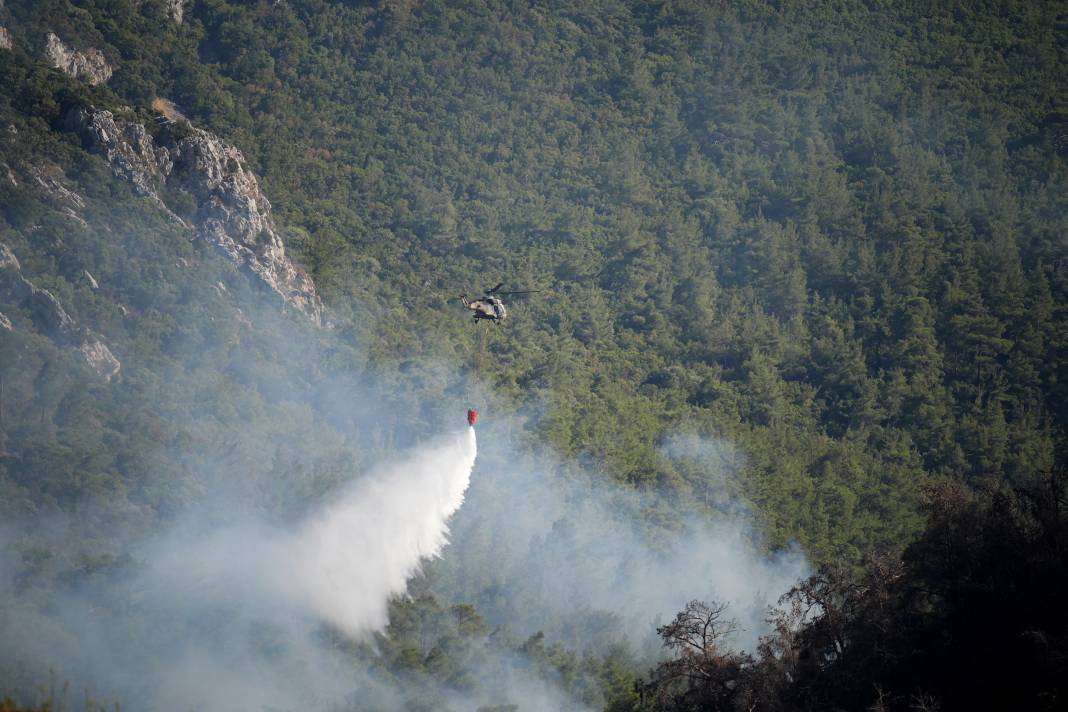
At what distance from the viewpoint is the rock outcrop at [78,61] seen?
3214 inches

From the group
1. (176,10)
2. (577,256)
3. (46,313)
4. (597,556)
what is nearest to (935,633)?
(597,556)

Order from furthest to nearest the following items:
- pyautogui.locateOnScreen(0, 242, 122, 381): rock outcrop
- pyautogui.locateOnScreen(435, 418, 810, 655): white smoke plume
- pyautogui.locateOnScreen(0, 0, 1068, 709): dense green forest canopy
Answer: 1. pyautogui.locateOnScreen(0, 0, 1068, 709): dense green forest canopy
2. pyautogui.locateOnScreen(0, 242, 122, 381): rock outcrop
3. pyautogui.locateOnScreen(435, 418, 810, 655): white smoke plume

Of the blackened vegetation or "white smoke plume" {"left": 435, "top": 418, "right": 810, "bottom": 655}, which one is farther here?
"white smoke plume" {"left": 435, "top": 418, "right": 810, "bottom": 655}

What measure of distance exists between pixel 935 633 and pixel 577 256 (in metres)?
67.7

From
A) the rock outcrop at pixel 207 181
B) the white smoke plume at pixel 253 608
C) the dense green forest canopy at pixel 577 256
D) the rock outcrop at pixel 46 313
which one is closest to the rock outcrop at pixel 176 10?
the dense green forest canopy at pixel 577 256

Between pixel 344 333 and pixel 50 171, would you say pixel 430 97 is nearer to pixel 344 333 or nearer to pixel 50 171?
pixel 344 333

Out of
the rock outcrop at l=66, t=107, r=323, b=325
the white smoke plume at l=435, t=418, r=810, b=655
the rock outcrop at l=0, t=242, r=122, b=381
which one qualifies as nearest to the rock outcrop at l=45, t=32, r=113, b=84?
the rock outcrop at l=66, t=107, r=323, b=325

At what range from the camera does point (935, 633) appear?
34.2 meters

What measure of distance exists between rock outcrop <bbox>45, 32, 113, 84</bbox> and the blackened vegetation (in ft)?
211

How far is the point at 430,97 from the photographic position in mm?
111500

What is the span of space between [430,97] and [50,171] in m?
47.3

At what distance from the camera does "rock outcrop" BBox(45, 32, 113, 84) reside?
8162cm

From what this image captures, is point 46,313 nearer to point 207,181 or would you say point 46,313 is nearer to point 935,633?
point 207,181

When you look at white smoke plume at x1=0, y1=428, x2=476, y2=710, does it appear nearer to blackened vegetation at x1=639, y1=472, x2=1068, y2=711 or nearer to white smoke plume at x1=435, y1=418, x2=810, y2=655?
white smoke plume at x1=435, y1=418, x2=810, y2=655
